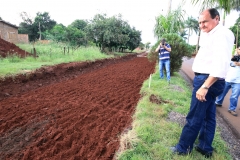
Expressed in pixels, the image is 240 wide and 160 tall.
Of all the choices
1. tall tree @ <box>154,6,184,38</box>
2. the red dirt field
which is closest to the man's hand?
the red dirt field

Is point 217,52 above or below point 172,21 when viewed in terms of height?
below

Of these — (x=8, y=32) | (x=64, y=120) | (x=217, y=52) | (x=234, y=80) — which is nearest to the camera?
(x=217, y=52)

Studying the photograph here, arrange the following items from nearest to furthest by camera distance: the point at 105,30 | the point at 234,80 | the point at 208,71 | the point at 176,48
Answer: the point at 208,71 < the point at 234,80 < the point at 176,48 < the point at 105,30

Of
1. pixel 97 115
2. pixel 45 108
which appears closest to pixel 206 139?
pixel 97 115

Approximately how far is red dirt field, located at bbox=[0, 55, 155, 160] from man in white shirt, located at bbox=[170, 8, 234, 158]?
1.11 m

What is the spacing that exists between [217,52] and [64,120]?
2855 mm

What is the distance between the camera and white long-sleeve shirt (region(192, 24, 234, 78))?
5.98 feet

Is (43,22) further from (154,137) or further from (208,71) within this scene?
(208,71)

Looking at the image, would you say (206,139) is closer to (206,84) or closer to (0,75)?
(206,84)

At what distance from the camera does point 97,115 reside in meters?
3.69

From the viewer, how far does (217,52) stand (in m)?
1.86

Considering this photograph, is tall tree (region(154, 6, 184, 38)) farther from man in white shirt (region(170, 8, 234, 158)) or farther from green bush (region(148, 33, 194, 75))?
man in white shirt (region(170, 8, 234, 158))

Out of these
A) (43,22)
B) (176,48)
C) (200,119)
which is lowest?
(200,119)

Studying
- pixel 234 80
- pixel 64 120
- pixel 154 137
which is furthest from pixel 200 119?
pixel 234 80
